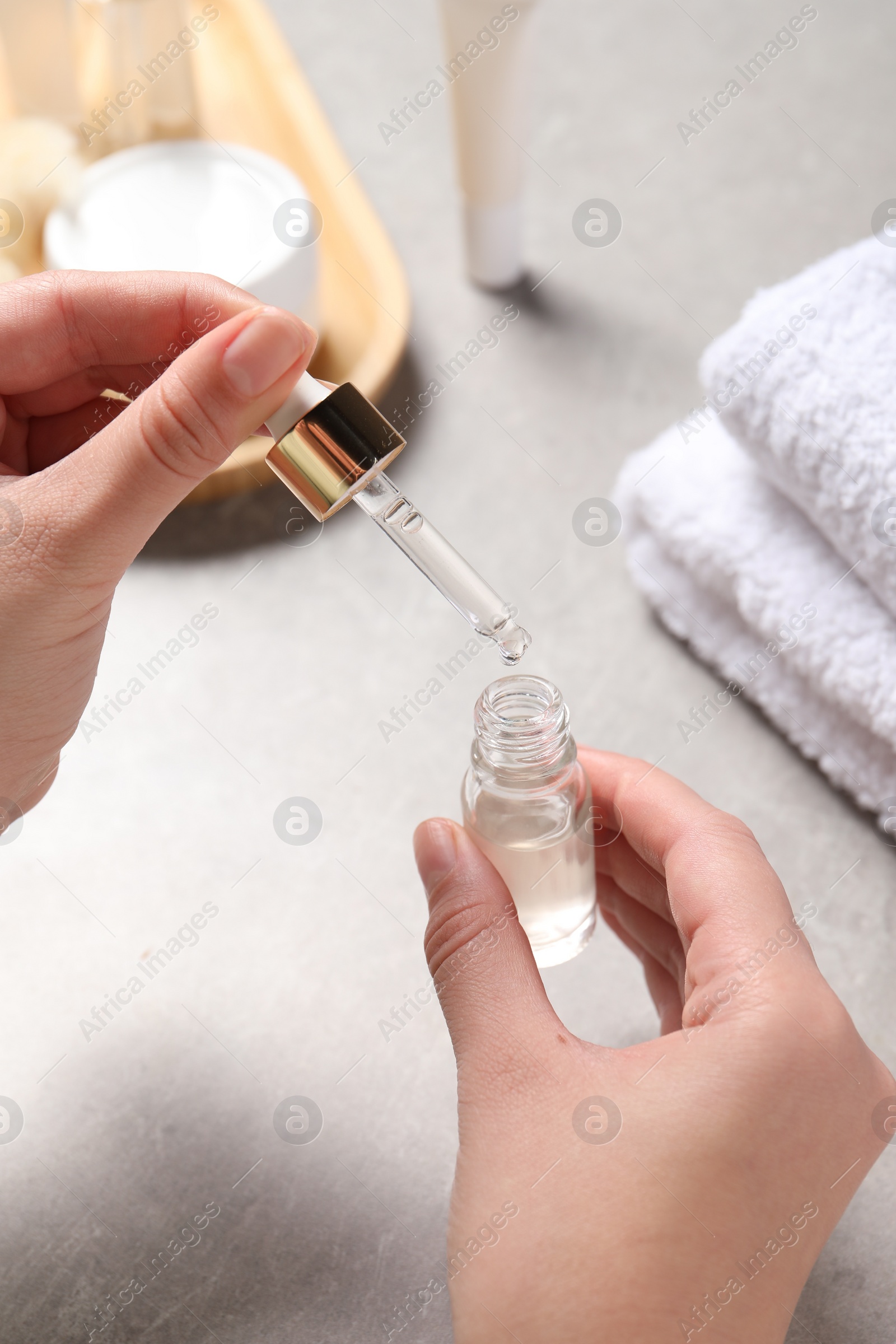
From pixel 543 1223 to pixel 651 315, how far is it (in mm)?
574

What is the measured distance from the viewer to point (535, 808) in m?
0.45

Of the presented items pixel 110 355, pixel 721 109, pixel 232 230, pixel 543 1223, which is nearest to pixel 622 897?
pixel 543 1223

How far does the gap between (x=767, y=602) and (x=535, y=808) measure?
0.17 m

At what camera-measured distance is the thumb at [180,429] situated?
0.37 meters

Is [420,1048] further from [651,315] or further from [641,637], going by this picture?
[651,315]

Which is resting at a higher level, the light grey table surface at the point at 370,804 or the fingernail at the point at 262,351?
the fingernail at the point at 262,351

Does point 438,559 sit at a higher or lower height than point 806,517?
higher

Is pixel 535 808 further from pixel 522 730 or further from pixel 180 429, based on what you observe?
pixel 180 429

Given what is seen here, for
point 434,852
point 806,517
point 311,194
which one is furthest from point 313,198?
point 434,852

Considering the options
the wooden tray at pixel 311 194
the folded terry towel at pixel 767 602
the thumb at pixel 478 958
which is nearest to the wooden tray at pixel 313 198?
the wooden tray at pixel 311 194

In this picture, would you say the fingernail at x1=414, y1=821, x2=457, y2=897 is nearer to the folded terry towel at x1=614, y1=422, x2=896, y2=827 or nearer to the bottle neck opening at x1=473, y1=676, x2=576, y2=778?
Result: the bottle neck opening at x1=473, y1=676, x2=576, y2=778

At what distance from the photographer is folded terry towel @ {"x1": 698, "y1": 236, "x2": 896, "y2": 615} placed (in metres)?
0.49

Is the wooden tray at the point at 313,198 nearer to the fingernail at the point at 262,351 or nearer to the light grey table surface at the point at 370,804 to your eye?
the light grey table surface at the point at 370,804

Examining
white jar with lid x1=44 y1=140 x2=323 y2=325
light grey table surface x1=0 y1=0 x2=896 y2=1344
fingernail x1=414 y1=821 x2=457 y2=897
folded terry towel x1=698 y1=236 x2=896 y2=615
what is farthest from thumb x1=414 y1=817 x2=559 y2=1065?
white jar with lid x1=44 y1=140 x2=323 y2=325
